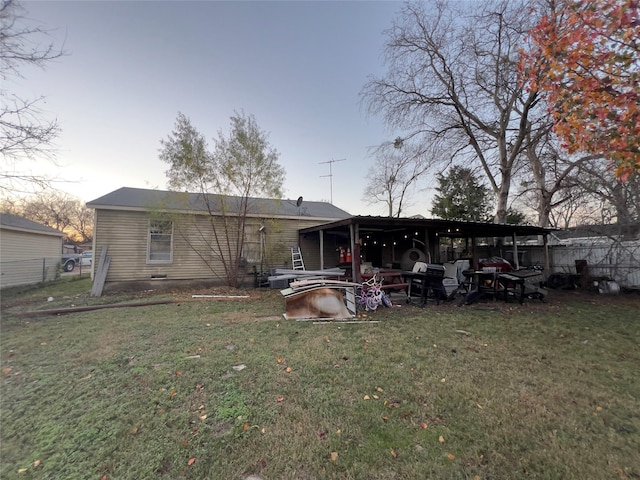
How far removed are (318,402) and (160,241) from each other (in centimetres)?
992

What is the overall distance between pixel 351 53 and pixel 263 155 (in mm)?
5687

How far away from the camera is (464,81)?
39.3 feet

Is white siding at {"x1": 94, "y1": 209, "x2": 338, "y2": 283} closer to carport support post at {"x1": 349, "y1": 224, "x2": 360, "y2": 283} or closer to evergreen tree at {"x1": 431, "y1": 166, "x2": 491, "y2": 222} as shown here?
carport support post at {"x1": 349, "y1": 224, "x2": 360, "y2": 283}

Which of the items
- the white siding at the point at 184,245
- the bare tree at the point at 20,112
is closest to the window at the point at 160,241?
the white siding at the point at 184,245

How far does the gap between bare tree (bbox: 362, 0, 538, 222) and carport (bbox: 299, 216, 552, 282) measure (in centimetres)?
250

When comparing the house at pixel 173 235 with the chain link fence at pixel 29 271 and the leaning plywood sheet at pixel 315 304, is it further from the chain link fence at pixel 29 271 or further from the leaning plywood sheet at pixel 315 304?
the leaning plywood sheet at pixel 315 304

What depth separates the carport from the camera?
973cm

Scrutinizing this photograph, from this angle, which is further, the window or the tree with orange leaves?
the window

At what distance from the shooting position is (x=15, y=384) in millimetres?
3029

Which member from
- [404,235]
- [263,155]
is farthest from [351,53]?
[404,235]

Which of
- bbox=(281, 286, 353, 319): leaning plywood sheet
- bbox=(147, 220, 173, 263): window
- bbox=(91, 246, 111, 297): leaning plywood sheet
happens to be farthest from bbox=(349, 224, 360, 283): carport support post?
bbox=(91, 246, 111, 297): leaning plywood sheet

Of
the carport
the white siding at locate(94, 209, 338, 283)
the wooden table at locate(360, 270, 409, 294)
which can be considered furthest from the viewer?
the carport

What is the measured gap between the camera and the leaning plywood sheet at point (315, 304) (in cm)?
589

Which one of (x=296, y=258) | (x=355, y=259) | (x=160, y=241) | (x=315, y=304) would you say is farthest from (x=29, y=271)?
(x=355, y=259)
